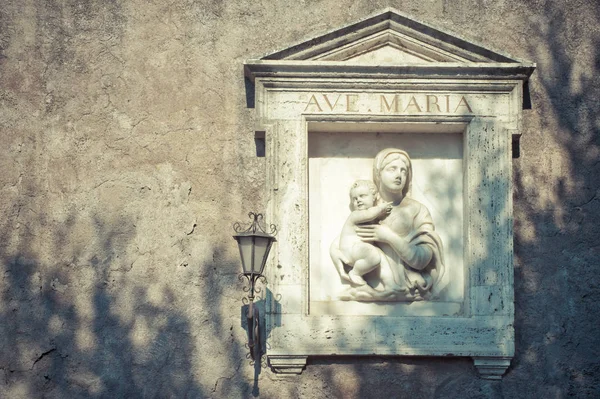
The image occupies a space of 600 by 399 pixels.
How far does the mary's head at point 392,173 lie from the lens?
7855 millimetres

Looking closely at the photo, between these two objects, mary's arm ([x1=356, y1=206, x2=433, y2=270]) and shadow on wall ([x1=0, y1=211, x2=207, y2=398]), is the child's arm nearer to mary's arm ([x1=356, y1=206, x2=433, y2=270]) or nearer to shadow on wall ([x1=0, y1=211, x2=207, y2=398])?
mary's arm ([x1=356, y1=206, x2=433, y2=270])

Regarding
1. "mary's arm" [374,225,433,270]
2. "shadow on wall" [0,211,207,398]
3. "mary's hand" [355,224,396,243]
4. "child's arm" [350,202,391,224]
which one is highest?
"child's arm" [350,202,391,224]

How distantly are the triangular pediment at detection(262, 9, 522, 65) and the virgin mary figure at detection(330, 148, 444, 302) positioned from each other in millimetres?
711

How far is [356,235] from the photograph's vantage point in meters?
7.85

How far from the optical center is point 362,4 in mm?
8211

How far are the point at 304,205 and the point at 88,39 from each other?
2.01 m

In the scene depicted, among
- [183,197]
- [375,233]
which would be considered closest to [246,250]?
[183,197]

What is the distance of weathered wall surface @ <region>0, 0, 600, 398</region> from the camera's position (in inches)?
302

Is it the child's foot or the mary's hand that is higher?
the mary's hand

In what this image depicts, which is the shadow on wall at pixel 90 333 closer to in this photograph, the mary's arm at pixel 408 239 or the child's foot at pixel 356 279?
the child's foot at pixel 356 279

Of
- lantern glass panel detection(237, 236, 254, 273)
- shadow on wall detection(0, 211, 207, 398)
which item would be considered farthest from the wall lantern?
shadow on wall detection(0, 211, 207, 398)

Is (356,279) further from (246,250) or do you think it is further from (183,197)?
(183,197)

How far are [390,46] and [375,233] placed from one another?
137 centimetres

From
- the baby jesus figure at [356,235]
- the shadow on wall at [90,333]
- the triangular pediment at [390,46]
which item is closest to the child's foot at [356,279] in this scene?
the baby jesus figure at [356,235]
